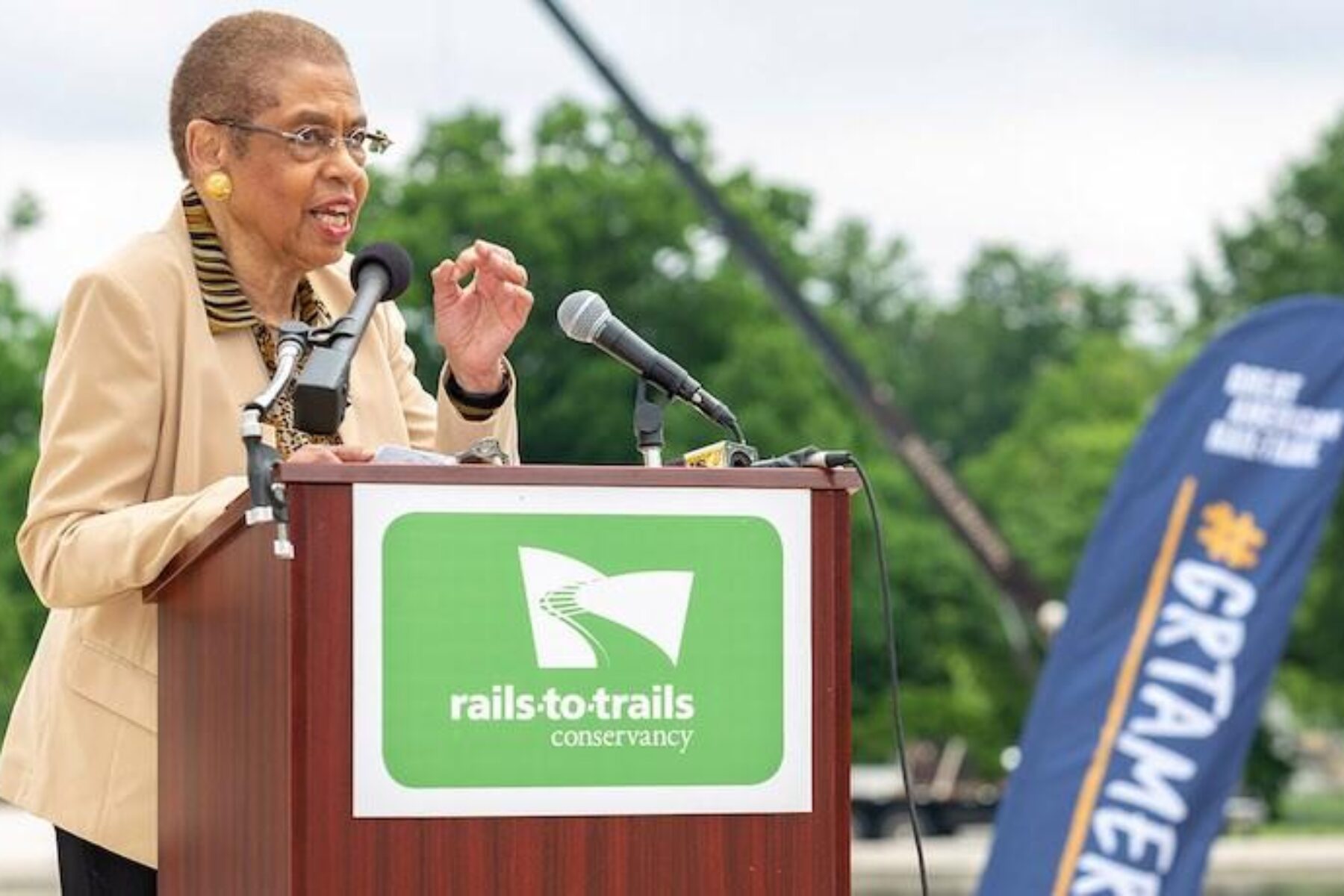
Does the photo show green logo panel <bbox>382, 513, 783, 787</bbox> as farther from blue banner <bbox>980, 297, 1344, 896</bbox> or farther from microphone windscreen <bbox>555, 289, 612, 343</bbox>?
blue banner <bbox>980, 297, 1344, 896</bbox>

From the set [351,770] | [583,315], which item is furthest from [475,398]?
[351,770]

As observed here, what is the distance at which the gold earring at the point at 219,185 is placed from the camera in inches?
142

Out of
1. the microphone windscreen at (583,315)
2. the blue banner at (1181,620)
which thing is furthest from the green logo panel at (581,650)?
the blue banner at (1181,620)

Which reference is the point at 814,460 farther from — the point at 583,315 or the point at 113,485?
the point at 113,485

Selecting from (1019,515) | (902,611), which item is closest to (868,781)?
(902,611)

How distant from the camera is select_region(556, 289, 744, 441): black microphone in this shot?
3.46 meters

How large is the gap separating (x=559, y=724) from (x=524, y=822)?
0.10 metres

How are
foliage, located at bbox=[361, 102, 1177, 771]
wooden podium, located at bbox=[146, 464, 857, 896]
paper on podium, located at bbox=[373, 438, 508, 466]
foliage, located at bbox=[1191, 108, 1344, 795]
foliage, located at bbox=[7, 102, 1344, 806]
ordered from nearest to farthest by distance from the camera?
wooden podium, located at bbox=[146, 464, 857, 896] < paper on podium, located at bbox=[373, 438, 508, 466] < foliage, located at bbox=[7, 102, 1344, 806] < foliage, located at bbox=[361, 102, 1177, 771] < foliage, located at bbox=[1191, 108, 1344, 795]

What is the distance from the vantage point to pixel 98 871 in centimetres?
356

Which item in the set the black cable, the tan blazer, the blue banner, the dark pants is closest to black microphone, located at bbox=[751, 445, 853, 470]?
the black cable

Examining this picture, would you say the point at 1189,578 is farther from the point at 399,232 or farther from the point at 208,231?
the point at 399,232

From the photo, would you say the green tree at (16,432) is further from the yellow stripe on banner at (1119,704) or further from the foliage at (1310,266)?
the yellow stripe on banner at (1119,704)

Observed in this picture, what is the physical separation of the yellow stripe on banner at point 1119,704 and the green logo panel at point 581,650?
23.2 feet

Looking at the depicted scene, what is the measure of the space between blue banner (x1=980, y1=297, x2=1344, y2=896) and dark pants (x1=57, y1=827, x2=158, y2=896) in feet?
21.6
